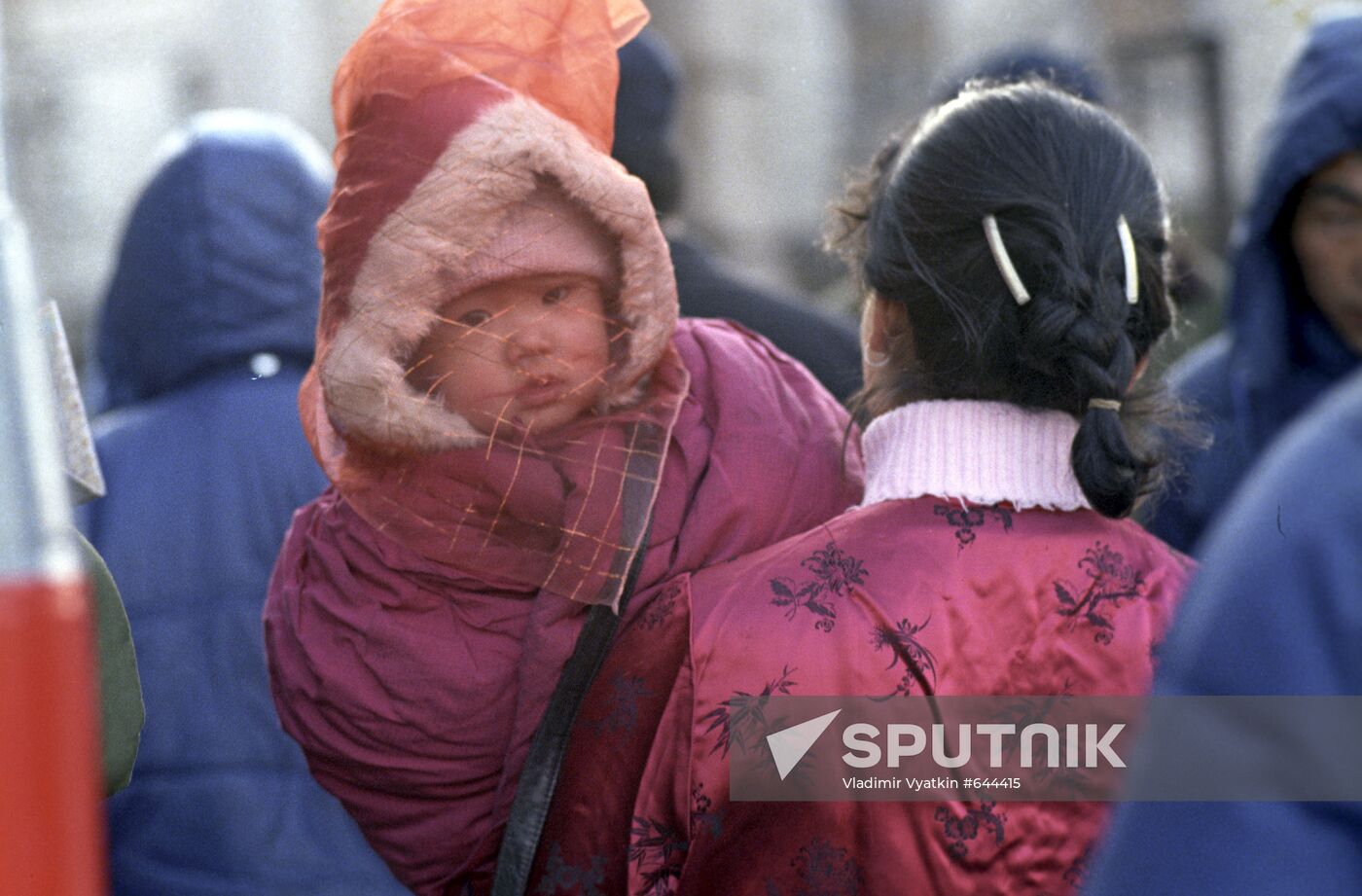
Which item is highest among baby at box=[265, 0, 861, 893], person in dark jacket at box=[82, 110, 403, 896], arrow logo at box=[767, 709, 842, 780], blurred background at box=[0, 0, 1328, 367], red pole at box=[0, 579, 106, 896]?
red pole at box=[0, 579, 106, 896]

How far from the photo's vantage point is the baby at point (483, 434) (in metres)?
1.75

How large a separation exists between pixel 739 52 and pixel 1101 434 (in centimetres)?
1101

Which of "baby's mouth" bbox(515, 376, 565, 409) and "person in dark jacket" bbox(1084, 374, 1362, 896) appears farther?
"baby's mouth" bbox(515, 376, 565, 409)

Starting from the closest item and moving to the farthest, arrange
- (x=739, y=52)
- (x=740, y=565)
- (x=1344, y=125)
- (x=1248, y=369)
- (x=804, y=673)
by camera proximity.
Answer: (x=804, y=673), (x=740, y=565), (x=1344, y=125), (x=1248, y=369), (x=739, y=52)

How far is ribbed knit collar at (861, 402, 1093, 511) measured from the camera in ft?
5.34

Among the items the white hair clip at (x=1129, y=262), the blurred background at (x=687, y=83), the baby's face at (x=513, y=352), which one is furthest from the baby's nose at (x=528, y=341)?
the blurred background at (x=687, y=83)

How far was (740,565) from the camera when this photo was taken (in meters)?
1.66

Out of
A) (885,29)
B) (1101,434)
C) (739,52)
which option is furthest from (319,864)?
(885,29)

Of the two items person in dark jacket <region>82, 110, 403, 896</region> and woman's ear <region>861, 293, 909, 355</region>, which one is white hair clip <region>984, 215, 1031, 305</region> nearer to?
woman's ear <region>861, 293, 909, 355</region>

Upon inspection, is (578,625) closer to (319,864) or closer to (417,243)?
(417,243)

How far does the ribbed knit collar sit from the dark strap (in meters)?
0.37

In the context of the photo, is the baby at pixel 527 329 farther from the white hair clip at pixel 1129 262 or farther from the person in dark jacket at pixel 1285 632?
the person in dark jacket at pixel 1285 632

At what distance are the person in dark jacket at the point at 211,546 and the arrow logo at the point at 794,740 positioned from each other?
1.28m

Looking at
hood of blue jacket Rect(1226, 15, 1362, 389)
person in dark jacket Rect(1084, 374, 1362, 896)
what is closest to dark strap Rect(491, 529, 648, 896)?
person in dark jacket Rect(1084, 374, 1362, 896)
